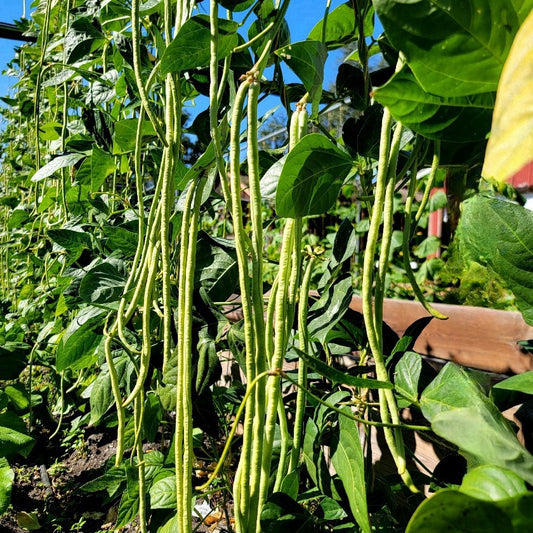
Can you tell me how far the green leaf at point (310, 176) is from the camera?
38 cm

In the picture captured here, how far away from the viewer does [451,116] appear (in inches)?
12.3

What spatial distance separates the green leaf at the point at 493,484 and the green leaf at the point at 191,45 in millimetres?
397

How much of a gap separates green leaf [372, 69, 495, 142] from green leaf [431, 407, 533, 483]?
0.60ft

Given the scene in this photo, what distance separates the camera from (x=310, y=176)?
39 centimetres

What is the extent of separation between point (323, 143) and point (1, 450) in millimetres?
603

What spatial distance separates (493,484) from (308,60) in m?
0.37

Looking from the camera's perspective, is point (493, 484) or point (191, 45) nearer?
point (493, 484)

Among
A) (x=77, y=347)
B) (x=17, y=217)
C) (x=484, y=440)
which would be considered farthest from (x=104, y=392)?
(x=17, y=217)

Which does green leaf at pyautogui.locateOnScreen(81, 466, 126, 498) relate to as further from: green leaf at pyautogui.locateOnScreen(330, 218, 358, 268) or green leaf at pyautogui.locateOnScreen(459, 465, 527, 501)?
green leaf at pyautogui.locateOnScreen(459, 465, 527, 501)

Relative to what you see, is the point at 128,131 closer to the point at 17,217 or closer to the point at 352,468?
the point at 352,468

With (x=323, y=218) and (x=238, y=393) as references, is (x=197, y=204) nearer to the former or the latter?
(x=238, y=393)

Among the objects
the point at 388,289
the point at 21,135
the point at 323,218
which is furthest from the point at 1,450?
the point at 323,218

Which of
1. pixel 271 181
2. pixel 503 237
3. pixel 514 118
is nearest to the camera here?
pixel 514 118

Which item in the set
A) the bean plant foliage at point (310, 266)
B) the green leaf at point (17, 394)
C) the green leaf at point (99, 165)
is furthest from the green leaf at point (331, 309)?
the green leaf at point (17, 394)
